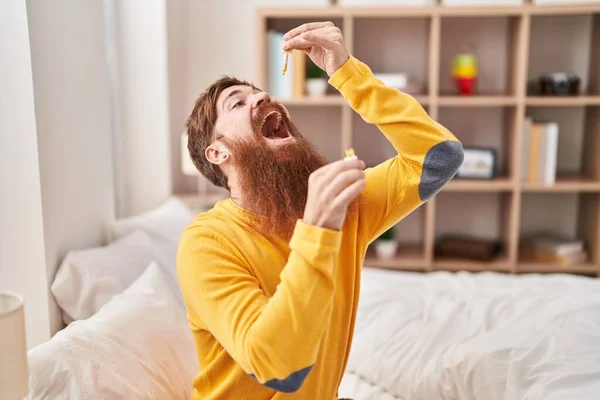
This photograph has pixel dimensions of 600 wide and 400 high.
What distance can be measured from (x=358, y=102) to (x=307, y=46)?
0.17 metres

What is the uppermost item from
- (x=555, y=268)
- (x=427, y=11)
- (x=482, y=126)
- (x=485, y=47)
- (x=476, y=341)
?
(x=427, y=11)

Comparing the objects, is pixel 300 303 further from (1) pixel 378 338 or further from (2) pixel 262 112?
(1) pixel 378 338

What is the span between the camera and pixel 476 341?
1.71 meters

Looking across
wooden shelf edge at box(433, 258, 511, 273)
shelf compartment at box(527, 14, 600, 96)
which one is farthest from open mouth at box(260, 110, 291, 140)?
shelf compartment at box(527, 14, 600, 96)

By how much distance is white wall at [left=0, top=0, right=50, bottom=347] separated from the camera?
1.62m

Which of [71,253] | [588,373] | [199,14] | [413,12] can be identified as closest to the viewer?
[588,373]

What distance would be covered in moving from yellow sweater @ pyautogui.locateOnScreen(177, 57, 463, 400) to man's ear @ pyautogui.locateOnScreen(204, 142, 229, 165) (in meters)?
0.09

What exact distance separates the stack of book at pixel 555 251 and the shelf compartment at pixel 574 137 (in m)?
0.35

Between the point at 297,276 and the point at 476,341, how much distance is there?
859mm

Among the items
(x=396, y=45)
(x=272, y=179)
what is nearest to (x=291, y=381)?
(x=272, y=179)

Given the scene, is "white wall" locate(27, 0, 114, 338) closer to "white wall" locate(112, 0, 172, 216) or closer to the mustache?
the mustache

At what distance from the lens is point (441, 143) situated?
4.51 feet

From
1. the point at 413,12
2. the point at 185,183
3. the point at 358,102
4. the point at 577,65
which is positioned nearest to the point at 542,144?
the point at 577,65

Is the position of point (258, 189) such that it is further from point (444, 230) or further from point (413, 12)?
point (444, 230)
